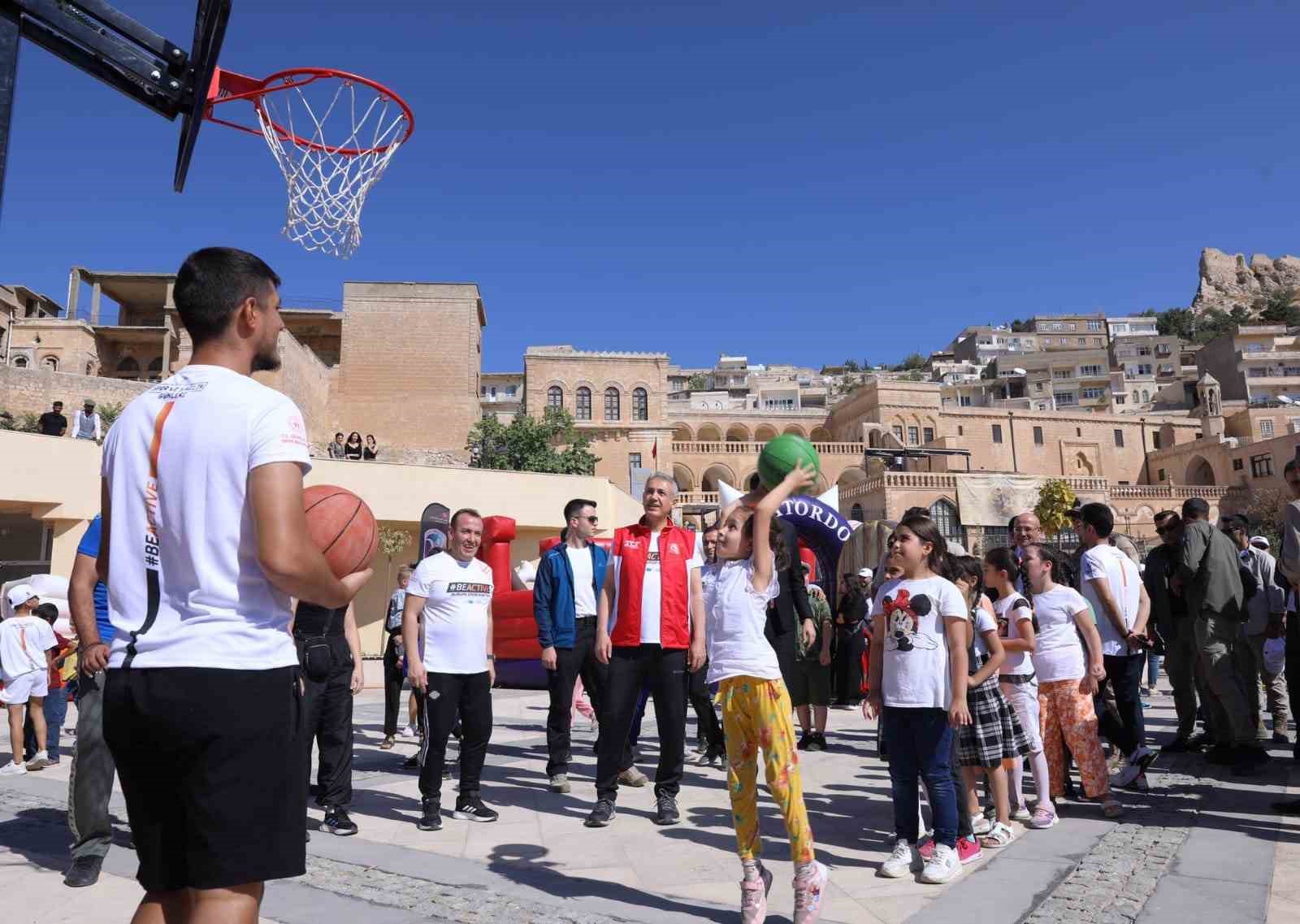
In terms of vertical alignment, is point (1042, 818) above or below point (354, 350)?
below

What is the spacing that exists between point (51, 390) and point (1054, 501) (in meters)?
44.3

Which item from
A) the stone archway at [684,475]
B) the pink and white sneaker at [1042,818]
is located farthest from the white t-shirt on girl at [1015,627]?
the stone archway at [684,475]

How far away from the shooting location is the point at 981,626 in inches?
199

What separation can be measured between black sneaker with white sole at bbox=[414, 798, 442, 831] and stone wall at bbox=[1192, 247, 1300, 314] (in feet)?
382

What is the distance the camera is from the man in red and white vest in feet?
17.0

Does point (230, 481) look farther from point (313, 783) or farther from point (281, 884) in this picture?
point (313, 783)

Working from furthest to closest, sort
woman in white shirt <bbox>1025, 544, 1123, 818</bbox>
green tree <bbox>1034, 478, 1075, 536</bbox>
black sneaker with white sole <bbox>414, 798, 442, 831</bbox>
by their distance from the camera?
green tree <bbox>1034, 478, 1075, 536</bbox>, woman in white shirt <bbox>1025, 544, 1123, 818</bbox>, black sneaker with white sole <bbox>414, 798, 442, 831</bbox>

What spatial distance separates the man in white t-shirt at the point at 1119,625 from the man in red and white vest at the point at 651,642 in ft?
9.31

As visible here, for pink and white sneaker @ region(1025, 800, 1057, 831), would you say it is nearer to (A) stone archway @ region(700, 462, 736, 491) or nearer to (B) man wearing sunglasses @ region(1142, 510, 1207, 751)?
(B) man wearing sunglasses @ region(1142, 510, 1207, 751)

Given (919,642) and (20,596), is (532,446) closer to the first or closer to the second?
(20,596)

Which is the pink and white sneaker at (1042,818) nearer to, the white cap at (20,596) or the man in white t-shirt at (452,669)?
the man in white t-shirt at (452,669)

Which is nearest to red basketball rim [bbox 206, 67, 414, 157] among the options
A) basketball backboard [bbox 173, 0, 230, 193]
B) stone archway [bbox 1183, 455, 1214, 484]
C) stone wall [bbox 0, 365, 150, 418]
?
basketball backboard [bbox 173, 0, 230, 193]

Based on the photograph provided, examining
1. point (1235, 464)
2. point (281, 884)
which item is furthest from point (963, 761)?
point (1235, 464)

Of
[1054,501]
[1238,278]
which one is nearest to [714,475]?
[1054,501]
